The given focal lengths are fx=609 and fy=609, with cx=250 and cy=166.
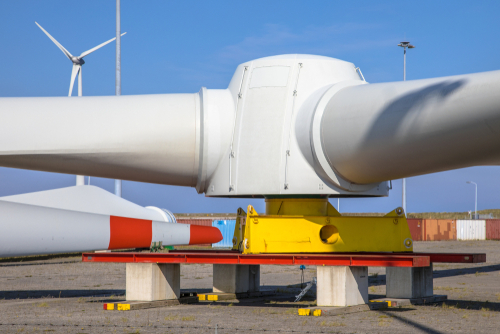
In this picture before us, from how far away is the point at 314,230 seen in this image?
13.7m

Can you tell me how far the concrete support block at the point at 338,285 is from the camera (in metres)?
13.0

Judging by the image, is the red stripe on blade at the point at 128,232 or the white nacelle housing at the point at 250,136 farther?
the white nacelle housing at the point at 250,136

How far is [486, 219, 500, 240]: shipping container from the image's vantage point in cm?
6400

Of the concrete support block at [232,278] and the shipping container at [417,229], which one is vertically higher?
the shipping container at [417,229]

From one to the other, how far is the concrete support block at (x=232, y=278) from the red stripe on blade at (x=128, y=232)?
359 cm

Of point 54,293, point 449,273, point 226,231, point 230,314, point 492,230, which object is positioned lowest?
point 54,293

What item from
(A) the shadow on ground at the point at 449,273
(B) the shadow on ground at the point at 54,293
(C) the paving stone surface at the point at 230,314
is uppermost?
(A) the shadow on ground at the point at 449,273

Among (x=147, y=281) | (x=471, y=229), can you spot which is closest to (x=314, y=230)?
(x=147, y=281)

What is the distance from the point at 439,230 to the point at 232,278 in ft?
164

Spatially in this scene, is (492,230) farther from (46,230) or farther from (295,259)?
(46,230)

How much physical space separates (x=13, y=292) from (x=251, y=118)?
11079 mm

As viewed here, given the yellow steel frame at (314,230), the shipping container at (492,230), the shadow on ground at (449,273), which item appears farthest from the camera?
the shipping container at (492,230)

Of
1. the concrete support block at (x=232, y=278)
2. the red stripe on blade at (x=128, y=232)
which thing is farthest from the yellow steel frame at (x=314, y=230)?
the concrete support block at (x=232, y=278)

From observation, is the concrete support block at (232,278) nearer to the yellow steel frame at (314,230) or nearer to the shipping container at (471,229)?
the yellow steel frame at (314,230)
